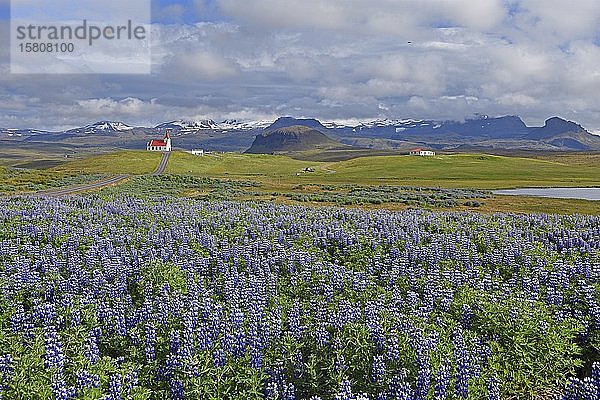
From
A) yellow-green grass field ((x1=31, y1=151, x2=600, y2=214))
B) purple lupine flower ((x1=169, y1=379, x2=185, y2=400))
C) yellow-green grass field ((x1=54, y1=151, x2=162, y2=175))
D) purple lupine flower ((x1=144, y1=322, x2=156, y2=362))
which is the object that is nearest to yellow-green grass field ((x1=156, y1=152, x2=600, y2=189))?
yellow-green grass field ((x1=31, y1=151, x2=600, y2=214))

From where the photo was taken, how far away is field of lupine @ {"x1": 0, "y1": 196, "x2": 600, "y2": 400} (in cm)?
723

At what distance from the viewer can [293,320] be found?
8.84 meters

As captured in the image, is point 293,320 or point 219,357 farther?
point 293,320

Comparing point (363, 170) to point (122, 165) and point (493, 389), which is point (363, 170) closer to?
point (122, 165)

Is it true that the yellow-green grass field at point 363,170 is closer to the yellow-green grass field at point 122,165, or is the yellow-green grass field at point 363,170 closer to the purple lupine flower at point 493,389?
the yellow-green grass field at point 122,165

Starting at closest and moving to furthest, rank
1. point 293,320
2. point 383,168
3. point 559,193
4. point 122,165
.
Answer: point 293,320
point 559,193
point 122,165
point 383,168

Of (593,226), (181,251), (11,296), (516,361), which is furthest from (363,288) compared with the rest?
(593,226)

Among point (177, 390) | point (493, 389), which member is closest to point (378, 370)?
point (493, 389)

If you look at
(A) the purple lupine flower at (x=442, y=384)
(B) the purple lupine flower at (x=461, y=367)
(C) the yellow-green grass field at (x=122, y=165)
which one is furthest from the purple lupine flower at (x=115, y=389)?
(C) the yellow-green grass field at (x=122, y=165)

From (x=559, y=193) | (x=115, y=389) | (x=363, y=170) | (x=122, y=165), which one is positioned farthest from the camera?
(x=363, y=170)

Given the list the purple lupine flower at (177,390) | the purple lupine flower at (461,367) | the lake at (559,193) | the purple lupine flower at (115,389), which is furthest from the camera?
the lake at (559,193)

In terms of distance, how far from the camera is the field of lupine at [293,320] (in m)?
7.23

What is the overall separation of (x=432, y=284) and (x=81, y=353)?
6628 millimetres

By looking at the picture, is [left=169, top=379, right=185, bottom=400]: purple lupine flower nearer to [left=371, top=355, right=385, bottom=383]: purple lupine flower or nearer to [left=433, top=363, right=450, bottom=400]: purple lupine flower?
[left=371, top=355, right=385, bottom=383]: purple lupine flower
